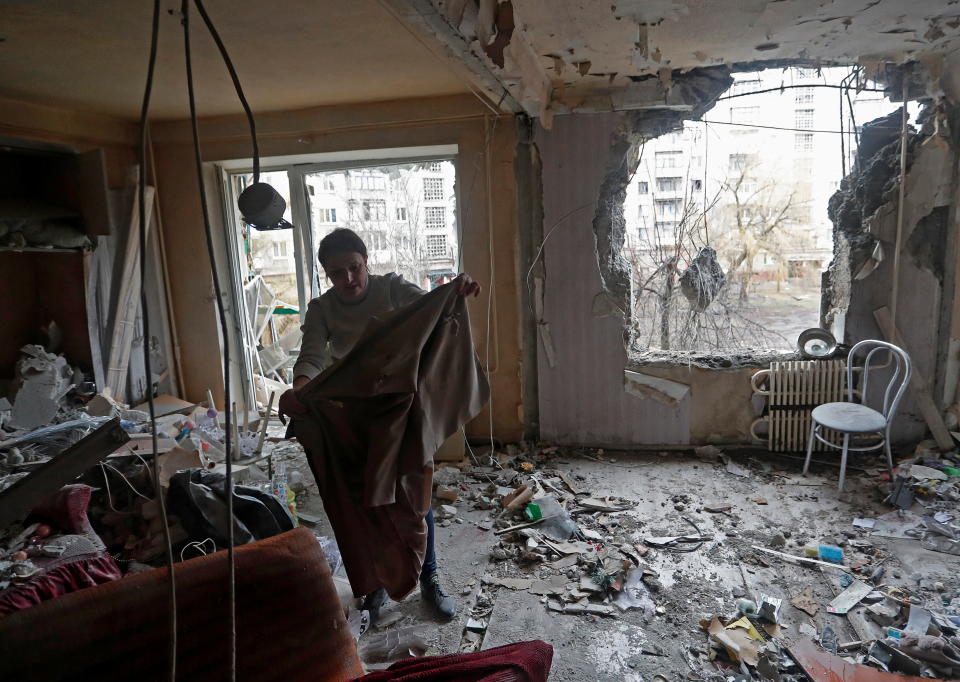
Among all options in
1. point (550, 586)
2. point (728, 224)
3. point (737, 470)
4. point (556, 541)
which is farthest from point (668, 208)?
point (550, 586)

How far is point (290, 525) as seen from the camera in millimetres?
2311

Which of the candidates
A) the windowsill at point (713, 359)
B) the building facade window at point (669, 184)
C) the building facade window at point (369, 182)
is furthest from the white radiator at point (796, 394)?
the building facade window at point (369, 182)

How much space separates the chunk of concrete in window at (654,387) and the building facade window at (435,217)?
168cm

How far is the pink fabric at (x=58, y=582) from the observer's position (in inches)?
57.0

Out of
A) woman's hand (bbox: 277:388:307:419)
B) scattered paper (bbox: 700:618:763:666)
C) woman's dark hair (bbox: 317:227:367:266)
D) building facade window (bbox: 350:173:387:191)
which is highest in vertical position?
building facade window (bbox: 350:173:387:191)

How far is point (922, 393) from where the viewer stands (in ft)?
11.3

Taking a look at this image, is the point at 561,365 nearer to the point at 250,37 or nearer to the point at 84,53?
the point at 250,37

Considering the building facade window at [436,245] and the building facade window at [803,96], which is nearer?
the building facade window at [803,96]

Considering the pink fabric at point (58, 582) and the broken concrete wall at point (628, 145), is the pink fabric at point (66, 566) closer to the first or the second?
the pink fabric at point (58, 582)

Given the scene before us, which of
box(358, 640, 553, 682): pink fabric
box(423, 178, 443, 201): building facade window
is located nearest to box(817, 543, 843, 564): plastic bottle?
box(358, 640, 553, 682): pink fabric

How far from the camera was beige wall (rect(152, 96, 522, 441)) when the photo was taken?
12.1ft

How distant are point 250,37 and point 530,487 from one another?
2716 mm

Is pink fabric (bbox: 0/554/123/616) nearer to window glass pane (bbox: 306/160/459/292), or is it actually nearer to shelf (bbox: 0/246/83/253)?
shelf (bbox: 0/246/83/253)

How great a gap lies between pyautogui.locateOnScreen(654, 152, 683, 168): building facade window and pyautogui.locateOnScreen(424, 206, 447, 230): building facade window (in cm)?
151
